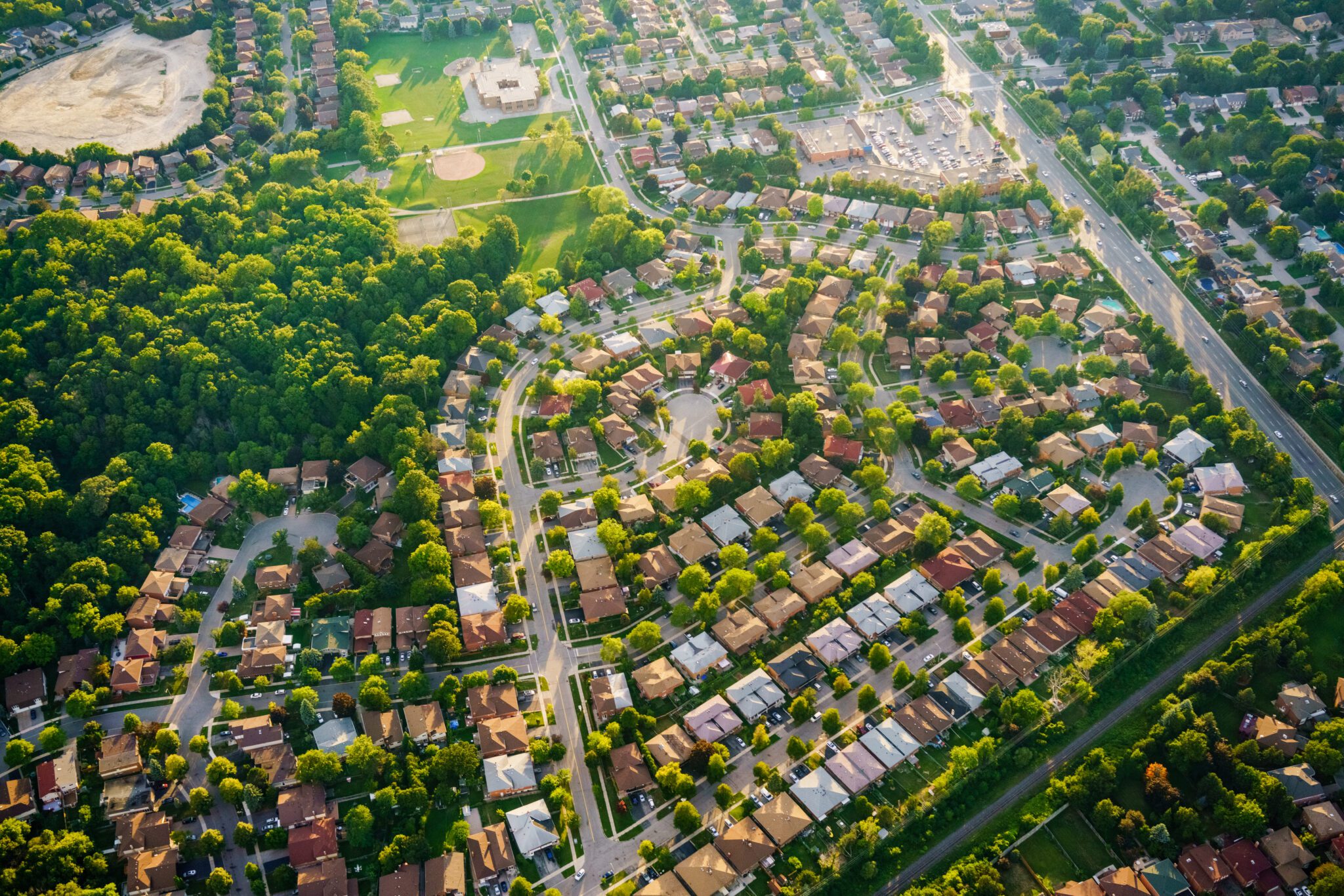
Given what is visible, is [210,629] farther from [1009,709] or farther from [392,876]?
[1009,709]

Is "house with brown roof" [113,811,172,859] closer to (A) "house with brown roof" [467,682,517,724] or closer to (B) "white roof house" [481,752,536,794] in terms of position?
(A) "house with brown roof" [467,682,517,724]

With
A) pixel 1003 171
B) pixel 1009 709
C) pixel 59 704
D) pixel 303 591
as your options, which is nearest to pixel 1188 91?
pixel 1003 171

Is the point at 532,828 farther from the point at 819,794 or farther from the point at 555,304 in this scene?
the point at 555,304

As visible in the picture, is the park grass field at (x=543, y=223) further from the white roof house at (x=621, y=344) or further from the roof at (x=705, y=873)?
the roof at (x=705, y=873)

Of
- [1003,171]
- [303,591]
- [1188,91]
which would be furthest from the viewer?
[1188,91]

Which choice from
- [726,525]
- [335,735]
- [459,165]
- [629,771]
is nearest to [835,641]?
[726,525]

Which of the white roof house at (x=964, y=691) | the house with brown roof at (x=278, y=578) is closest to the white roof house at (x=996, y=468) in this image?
the white roof house at (x=964, y=691)
